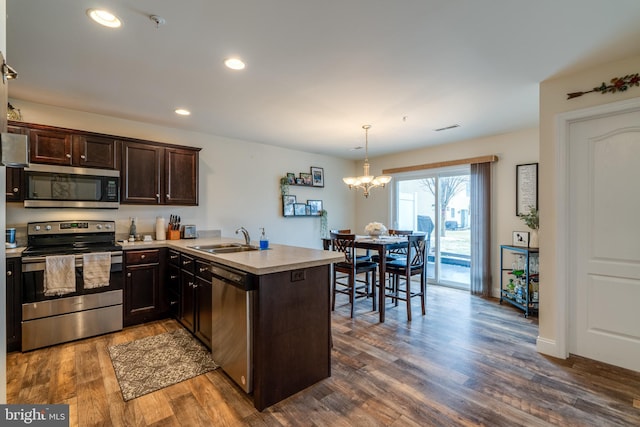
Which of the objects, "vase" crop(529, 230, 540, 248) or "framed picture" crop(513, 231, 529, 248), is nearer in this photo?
"vase" crop(529, 230, 540, 248)

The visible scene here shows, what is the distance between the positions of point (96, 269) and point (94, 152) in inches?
53.2

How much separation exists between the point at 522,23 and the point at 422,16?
0.69 metres

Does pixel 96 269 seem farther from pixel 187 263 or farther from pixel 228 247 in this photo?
pixel 228 247

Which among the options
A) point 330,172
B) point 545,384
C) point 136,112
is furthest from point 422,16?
point 330,172

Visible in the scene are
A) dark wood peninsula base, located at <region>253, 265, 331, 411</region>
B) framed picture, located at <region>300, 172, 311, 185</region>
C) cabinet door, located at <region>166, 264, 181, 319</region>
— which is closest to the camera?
dark wood peninsula base, located at <region>253, 265, 331, 411</region>

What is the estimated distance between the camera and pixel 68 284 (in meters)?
2.86

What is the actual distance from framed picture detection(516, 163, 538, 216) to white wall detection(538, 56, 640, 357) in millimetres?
1632

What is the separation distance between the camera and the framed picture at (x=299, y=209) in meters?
5.47

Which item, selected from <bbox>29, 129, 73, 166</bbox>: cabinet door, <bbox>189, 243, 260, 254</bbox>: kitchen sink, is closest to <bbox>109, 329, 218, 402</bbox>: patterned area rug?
<bbox>189, 243, 260, 254</bbox>: kitchen sink

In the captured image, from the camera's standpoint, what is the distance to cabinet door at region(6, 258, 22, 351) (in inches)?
105

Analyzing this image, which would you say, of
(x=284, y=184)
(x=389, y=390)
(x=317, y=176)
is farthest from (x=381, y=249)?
(x=317, y=176)

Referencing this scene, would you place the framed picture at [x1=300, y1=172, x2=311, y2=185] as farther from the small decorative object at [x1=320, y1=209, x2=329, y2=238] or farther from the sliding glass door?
the sliding glass door

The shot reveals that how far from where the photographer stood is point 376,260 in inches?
163

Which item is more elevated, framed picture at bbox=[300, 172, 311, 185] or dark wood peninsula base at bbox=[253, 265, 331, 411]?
framed picture at bbox=[300, 172, 311, 185]
